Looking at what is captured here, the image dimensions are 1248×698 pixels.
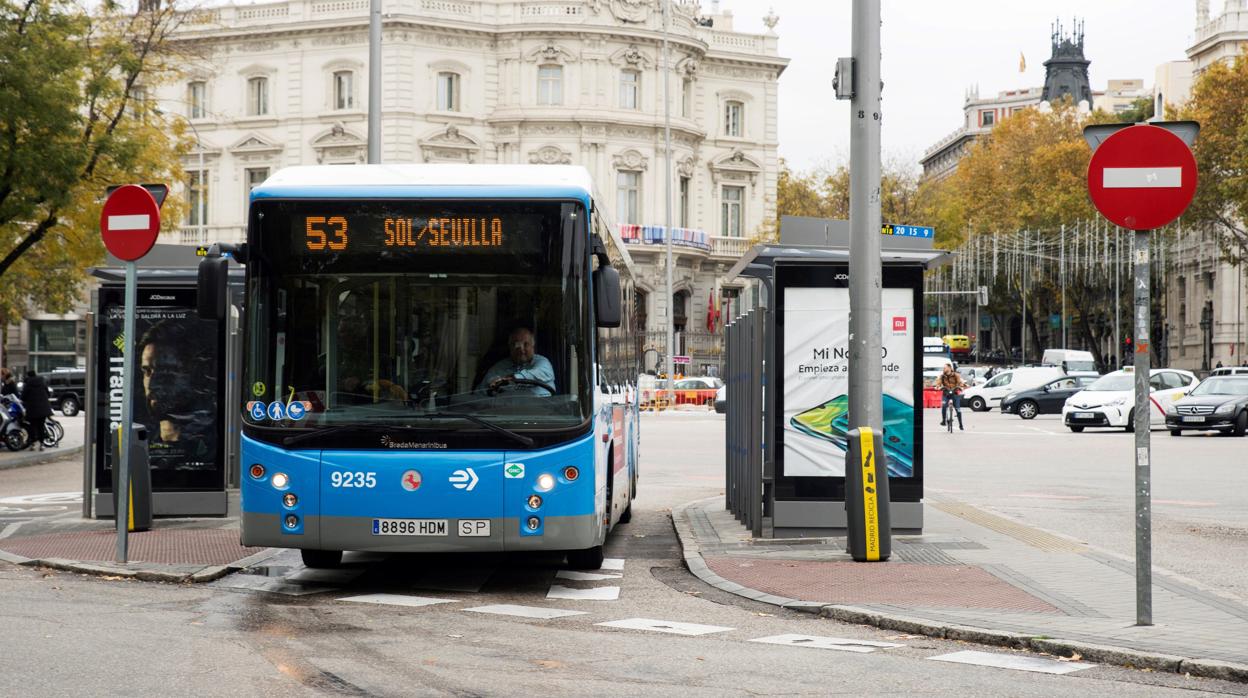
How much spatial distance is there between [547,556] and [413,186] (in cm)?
377

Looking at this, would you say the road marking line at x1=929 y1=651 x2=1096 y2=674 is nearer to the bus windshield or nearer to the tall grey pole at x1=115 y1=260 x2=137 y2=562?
the bus windshield

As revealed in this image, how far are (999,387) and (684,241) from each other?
67.6ft

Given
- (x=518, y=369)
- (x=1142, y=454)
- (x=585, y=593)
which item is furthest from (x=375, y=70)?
(x=1142, y=454)

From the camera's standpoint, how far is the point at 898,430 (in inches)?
554

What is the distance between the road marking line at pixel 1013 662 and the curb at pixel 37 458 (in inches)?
888

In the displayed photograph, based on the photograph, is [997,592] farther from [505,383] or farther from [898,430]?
[505,383]

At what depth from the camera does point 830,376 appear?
14.2 m

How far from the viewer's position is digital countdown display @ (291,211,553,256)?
36.0 feet

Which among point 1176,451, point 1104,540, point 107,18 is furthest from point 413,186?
point 1176,451

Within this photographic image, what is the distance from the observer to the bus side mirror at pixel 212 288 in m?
11.0

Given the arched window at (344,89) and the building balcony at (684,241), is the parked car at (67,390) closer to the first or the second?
the arched window at (344,89)

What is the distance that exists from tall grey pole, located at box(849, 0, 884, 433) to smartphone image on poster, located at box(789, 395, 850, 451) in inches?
41.0

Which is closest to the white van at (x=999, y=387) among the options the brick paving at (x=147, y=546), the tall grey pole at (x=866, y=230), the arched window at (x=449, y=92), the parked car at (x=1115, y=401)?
the parked car at (x=1115, y=401)

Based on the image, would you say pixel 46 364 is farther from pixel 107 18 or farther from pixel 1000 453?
pixel 1000 453
